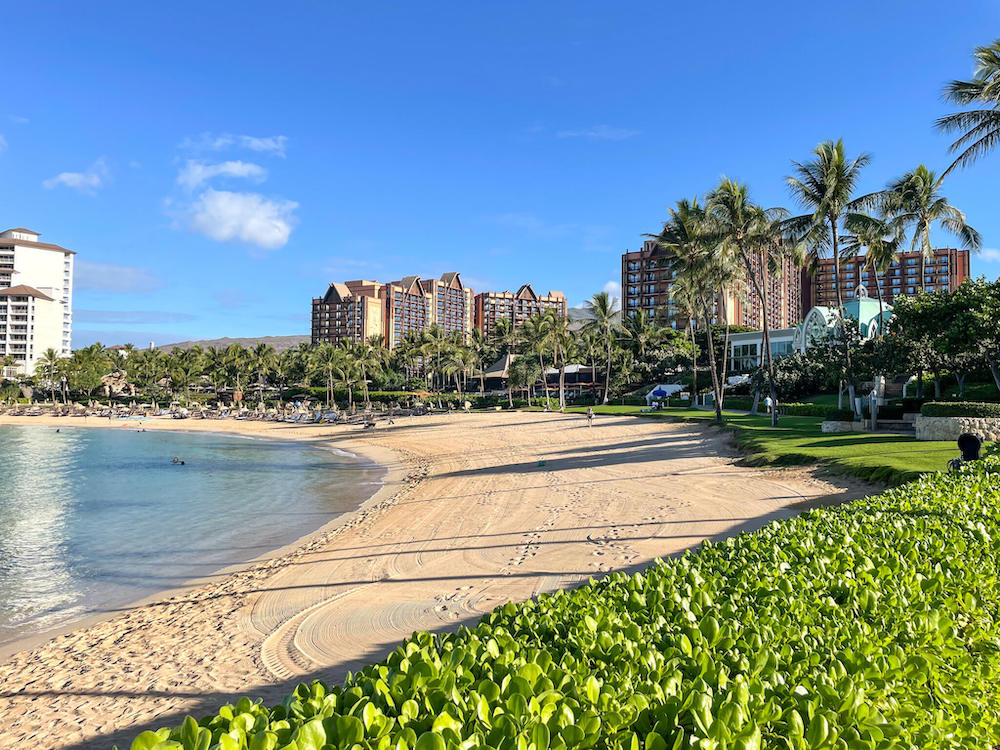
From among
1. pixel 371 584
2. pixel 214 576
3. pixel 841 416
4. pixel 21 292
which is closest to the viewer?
pixel 371 584

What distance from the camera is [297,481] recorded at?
26.7 meters

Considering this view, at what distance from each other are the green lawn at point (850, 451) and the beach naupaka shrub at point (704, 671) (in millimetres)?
11092

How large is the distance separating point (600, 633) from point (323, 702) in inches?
52.8

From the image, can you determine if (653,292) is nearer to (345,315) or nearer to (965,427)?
(345,315)

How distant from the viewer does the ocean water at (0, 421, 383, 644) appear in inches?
468

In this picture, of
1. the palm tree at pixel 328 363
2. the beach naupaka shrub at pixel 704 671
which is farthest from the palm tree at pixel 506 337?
the beach naupaka shrub at pixel 704 671

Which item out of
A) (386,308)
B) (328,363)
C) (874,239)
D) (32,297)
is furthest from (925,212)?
(32,297)

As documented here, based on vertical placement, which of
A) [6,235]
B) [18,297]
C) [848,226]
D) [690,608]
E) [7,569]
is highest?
[6,235]

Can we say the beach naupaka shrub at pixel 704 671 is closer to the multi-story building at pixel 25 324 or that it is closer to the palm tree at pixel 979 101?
the palm tree at pixel 979 101

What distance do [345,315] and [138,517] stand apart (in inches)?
6045

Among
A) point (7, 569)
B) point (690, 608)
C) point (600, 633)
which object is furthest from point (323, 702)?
point (7, 569)

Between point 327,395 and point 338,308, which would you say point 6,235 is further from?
point 327,395

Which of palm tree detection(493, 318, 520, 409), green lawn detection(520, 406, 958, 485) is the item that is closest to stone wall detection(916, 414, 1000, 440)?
green lawn detection(520, 406, 958, 485)

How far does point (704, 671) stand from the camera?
104 inches
